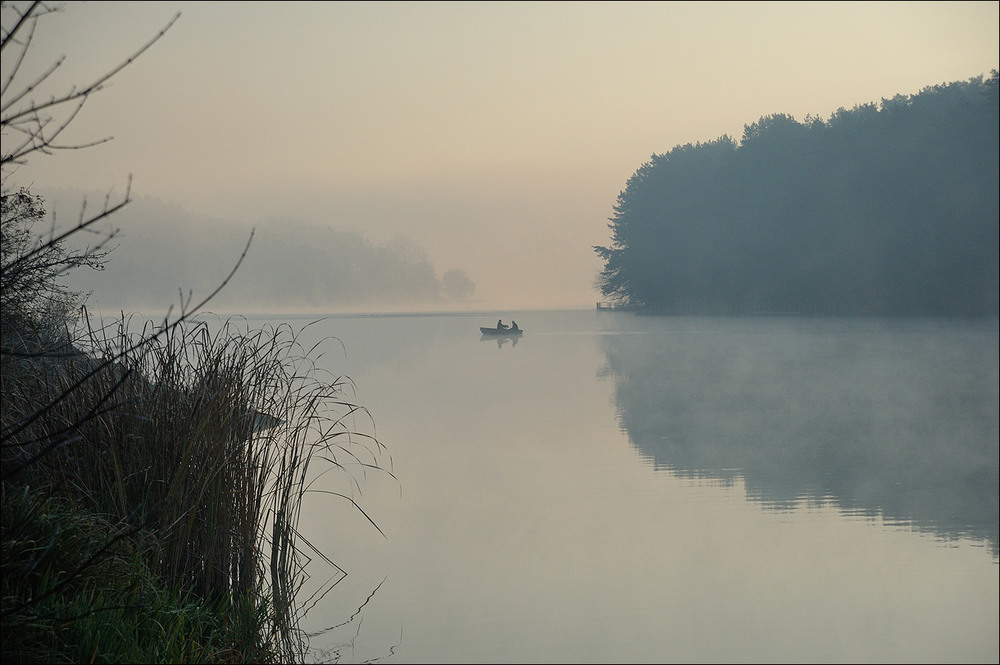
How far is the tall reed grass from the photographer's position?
2.90m

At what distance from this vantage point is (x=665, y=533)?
622 cm

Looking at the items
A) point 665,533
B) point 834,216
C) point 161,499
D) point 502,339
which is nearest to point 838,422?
point 665,533

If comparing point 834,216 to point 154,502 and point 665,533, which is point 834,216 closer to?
point 665,533

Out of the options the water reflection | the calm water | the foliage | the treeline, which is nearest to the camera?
the foliage

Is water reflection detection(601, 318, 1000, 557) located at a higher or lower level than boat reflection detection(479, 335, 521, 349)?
lower

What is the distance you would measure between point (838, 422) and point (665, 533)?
6.73 meters

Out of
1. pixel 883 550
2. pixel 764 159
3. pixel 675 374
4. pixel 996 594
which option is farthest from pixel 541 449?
pixel 764 159

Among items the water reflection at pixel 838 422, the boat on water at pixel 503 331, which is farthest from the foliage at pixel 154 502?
the boat on water at pixel 503 331

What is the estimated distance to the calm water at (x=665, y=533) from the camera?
448cm

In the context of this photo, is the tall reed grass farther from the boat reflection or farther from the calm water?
the boat reflection

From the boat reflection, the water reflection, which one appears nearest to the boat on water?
the boat reflection

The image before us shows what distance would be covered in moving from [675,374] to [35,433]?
16.5 meters

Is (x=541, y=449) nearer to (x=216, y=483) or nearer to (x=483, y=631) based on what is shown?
(x=483, y=631)

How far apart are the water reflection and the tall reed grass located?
14.6 feet
